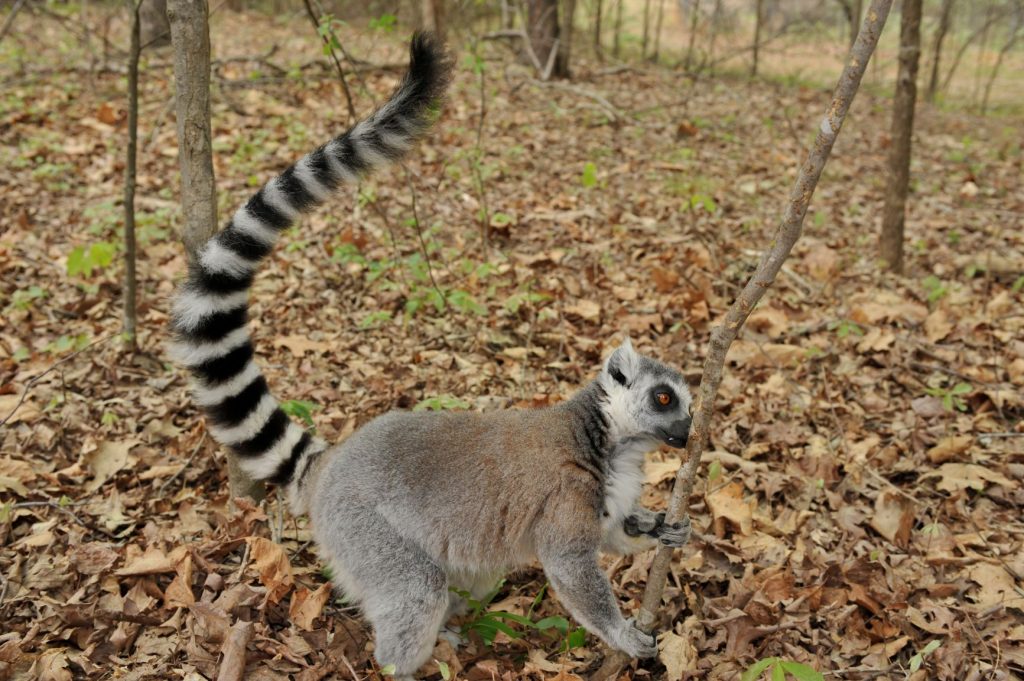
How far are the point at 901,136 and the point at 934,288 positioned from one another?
4.96 ft

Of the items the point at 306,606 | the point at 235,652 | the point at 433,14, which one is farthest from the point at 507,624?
the point at 433,14

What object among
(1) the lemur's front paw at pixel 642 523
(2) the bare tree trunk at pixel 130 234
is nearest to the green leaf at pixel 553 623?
(1) the lemur's front paw at pixel 642 523

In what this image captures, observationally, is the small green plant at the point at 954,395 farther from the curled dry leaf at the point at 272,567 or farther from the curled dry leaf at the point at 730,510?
the curled dry leaf at the point at 272,567

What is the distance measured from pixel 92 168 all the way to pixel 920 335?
857 cm

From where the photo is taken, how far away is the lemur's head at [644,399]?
3.61 m

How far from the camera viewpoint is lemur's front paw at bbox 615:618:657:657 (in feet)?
11.1

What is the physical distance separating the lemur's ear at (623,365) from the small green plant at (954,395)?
265cm

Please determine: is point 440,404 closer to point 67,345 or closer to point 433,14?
point 67,345

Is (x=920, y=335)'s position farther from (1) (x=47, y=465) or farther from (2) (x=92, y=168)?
(2) (x=92, y=168)

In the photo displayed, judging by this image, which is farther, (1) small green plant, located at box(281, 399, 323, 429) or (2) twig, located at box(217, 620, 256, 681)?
(1) small green plant, located at box(281, 399, 323, 429)

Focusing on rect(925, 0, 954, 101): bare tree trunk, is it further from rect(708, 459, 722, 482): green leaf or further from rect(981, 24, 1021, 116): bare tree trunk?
rect(708, 459, 722, 482): green leaf

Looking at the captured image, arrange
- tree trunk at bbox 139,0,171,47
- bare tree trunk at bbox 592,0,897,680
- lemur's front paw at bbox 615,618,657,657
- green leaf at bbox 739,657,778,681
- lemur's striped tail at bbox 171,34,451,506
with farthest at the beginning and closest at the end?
tree trunk at bbox 139,0,171,47, lemur's front paw at bbox 615,618,657,657, lemur's striped tail at bbox 171,34,451,506, green leaf at bbox 739,657,778,681, bare tree trunk at bbox 592,0,897,680

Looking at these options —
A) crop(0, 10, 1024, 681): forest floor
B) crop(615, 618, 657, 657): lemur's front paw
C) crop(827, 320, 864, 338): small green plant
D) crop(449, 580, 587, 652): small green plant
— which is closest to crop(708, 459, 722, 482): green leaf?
crop(0, 10, 1024, 681): forest floor

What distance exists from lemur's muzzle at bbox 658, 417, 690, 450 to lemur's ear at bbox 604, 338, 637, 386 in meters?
0.31
